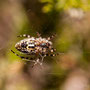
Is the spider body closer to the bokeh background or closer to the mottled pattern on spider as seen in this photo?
the mottled pattern on spider

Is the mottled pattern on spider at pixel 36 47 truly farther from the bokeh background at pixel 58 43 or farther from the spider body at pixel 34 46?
the bokeh background at pixel 58 43

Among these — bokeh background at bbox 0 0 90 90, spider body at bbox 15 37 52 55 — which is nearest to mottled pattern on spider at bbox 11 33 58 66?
spider body at bbox 15 37 52 55

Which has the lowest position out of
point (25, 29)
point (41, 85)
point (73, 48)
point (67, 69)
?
point (41, 85)

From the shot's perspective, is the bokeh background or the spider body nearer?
Result: the spider body

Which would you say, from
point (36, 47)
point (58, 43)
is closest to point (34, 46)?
point (36, 47)

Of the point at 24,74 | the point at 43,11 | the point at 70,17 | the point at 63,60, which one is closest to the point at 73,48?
the point at 63,60

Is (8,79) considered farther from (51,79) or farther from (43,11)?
(43,11)

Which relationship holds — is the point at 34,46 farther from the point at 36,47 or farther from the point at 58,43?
the point at 58,43
